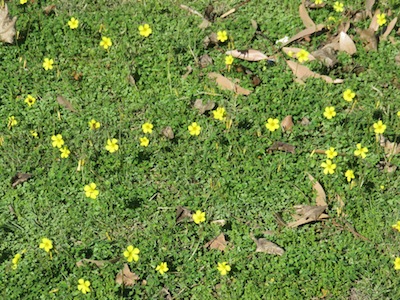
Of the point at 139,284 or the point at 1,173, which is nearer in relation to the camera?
the point at 139,284

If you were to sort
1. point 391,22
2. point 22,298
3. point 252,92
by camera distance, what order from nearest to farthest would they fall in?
1. point 22,298
2. point 252,92
3. point 391,22

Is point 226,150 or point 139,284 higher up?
point 226,150

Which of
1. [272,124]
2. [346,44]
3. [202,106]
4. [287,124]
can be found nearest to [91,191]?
[202,106]

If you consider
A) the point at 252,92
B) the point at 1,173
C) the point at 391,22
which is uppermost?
the point at 391,22

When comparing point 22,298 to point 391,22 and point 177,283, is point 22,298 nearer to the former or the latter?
point 177,283

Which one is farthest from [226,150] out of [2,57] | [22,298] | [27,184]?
[2,57]

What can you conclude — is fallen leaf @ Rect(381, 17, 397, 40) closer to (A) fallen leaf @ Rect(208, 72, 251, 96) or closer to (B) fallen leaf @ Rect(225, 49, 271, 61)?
(B) fallen leaf @ Rect(225, 49, 271, 61)

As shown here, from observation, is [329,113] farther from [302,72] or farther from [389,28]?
[389,28]
